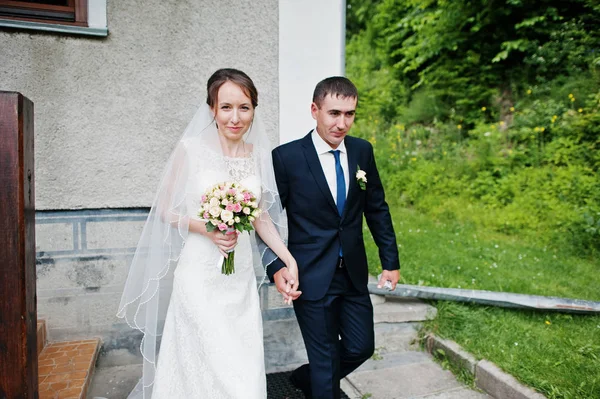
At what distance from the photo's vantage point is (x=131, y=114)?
366 cm

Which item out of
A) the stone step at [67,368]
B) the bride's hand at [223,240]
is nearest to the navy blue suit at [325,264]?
the bride's hand at [223,240]

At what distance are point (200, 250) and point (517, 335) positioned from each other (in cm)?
Result: 280

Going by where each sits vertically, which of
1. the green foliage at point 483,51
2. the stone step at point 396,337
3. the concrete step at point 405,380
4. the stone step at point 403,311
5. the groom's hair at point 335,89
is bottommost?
the concrete step at point 405,380

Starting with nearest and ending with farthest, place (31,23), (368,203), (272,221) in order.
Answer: (272,221), (368,203), (31,23)

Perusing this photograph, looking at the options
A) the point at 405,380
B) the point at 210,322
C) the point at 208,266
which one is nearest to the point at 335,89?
the point at 208,266

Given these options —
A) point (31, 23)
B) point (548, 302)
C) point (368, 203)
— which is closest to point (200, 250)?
point (368, 203)

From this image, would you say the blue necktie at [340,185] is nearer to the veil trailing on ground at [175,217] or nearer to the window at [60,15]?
the veil trailing on ground at [175,217]

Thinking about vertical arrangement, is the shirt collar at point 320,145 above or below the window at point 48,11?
below

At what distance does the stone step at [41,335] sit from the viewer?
3403mm

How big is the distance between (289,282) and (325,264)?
0.24m

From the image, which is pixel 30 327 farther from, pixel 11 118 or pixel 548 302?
pixel 548 302

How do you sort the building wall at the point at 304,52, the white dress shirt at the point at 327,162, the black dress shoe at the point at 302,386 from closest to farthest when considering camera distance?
the white dress shirt at the point at 327,162
the black dress shoe at the point at 302,386
the building wall at the point at 304,52

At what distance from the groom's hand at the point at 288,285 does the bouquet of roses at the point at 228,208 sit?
1.38 feet

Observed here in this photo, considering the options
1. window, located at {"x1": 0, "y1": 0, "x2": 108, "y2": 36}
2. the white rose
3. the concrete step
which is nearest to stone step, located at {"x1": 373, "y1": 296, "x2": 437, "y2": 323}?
the concrete step
